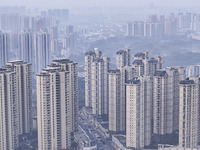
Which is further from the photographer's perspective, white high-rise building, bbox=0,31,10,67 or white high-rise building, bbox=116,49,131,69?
white high-rise building, bbox=0,31,10,67

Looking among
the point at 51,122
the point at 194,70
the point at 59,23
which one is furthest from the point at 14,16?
the point at 51,122

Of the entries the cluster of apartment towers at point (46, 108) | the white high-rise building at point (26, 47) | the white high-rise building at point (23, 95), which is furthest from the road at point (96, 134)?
the white high-rise building at point (26, 47)

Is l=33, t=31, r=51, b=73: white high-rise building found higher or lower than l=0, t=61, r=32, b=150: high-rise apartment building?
higher

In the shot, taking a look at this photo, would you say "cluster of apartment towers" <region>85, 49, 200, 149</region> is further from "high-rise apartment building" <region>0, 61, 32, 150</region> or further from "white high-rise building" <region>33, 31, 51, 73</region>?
"white high-rise building" <region>33, 31, 51, 73</region>

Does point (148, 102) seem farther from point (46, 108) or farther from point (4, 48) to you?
point (4, 48)

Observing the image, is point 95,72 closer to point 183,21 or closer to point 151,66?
point 151,66

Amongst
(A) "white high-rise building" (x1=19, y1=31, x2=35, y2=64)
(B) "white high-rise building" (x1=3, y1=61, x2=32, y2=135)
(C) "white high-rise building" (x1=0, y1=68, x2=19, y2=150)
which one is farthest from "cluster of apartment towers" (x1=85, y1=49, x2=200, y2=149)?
(A) "white high-rise building" (x1=19, y1=31, x2=35, y2=64)

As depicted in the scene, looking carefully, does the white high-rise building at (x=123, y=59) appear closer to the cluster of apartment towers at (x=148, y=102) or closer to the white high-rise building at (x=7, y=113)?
the cluster of apartment towers at (x=148, y=102)

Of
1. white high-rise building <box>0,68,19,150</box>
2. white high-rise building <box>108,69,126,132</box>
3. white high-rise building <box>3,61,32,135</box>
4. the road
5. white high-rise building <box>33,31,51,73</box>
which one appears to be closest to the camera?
white high-rise building <box>0,68,19,150</box>
